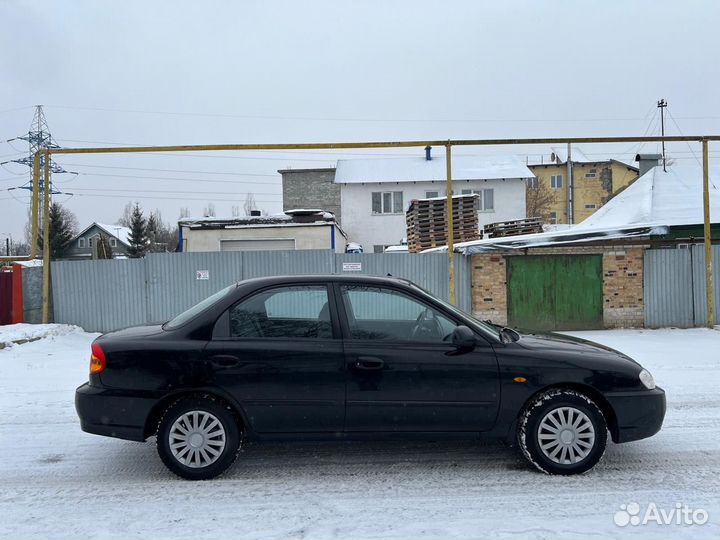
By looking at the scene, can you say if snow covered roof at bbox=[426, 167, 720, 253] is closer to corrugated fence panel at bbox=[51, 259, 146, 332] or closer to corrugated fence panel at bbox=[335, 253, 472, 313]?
corrugated fence panel at bbox=[335, 253, 472, 313]

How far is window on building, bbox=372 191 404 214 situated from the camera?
3309 cm

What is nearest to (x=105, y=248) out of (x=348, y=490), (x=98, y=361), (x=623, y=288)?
(x=623, y=288)

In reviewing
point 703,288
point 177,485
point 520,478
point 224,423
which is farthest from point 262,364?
point 703,288

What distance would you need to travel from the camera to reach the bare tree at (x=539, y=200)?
49.8 m

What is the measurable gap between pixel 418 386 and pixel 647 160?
79.8ft

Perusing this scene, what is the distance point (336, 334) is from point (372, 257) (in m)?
8.75

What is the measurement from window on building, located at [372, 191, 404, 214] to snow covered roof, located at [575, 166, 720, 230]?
45.6 ft

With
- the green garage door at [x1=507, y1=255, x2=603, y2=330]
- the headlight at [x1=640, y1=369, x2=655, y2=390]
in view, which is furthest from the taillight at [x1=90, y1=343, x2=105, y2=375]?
the green garage door at [x1=507, y1=255, x2=603, y2=330]

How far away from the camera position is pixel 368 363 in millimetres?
4359

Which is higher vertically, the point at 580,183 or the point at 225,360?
the point at 580,183

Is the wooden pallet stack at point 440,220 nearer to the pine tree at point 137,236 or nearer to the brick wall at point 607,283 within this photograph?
the brick wall at point 607,283

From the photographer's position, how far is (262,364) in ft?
14.3

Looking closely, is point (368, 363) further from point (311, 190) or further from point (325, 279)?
point (311, 190)

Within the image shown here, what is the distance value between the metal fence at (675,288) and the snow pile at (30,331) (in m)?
12.8
